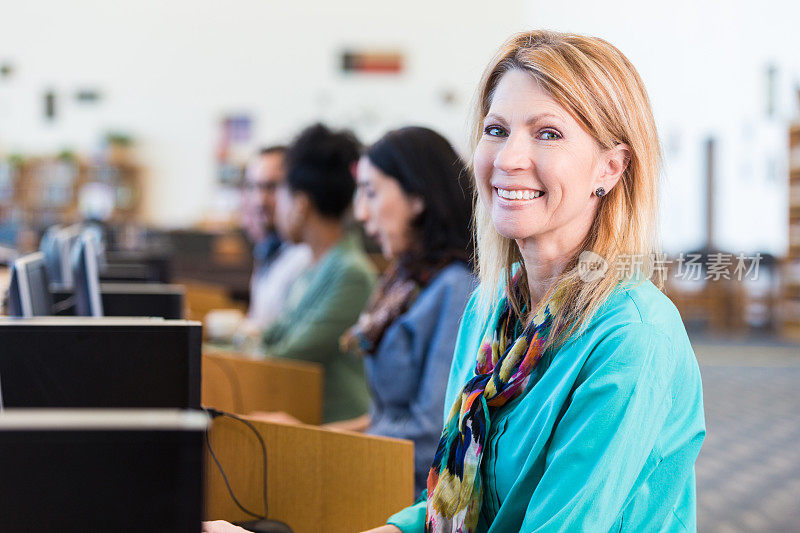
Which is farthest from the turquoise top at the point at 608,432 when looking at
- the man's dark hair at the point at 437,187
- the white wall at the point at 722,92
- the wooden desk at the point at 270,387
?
the white wall at the point at 722,92

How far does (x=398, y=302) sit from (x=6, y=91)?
35.1 ft

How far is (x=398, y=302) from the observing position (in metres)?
1.94

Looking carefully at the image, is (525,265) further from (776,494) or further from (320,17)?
(320,17)

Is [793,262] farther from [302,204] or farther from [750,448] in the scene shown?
[302,204]

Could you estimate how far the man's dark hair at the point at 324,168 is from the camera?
280 centimetres

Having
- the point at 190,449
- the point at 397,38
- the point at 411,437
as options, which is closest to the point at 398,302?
the point at 411,437

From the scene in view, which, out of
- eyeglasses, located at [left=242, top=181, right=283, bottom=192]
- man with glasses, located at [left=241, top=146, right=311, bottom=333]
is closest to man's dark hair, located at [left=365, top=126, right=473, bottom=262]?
man with glasses, located at [left=241, top=146, right=311, bottom=333]

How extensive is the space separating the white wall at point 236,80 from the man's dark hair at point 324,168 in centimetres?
736

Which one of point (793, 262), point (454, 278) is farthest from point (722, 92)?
point (454, 278)

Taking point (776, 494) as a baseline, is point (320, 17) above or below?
above

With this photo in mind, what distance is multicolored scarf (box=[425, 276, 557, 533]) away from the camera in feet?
3.48

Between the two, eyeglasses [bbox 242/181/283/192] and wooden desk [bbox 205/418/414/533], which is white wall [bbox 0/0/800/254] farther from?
wooden desk [bbox 205/418/414/533]

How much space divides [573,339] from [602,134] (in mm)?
277

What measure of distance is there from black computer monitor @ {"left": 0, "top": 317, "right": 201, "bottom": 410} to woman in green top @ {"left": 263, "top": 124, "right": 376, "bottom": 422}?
1.38 metres
